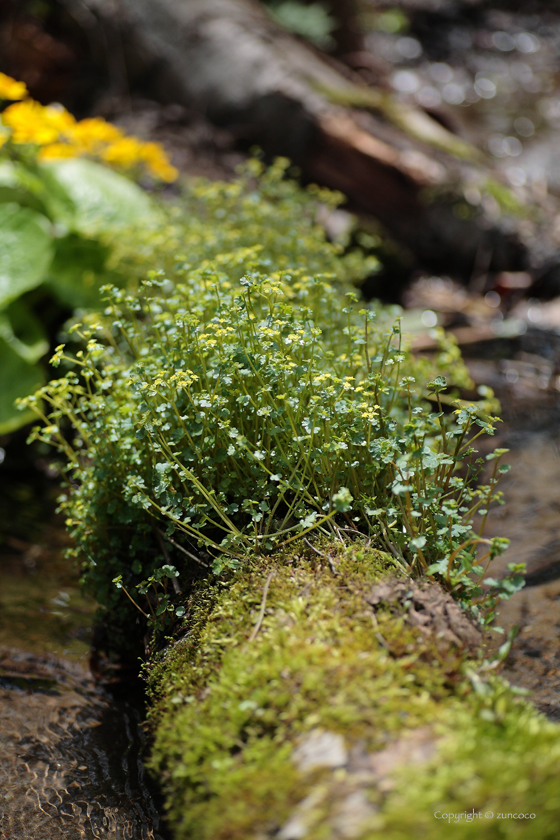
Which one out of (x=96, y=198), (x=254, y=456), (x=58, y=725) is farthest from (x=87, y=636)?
(x=96, y=198)

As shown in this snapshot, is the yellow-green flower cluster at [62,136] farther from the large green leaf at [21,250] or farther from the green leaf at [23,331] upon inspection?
the green leaf at [23,331]

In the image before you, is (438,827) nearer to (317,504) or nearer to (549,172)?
(317,504)

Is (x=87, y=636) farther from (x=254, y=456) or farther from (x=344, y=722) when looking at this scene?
(x=344, y=722)

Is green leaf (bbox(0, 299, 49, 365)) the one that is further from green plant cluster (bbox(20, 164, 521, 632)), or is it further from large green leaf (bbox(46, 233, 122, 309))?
green plant cluster (bbox(20, 164, 521, 632))

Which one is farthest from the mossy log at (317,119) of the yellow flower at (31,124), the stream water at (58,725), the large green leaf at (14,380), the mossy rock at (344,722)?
the mossy rock at (344,722)

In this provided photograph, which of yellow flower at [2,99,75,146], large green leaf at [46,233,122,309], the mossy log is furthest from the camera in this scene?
the mossy log

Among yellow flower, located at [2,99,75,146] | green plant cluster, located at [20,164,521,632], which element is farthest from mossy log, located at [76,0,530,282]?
green plant cluster, located at [20,164,521,632]
